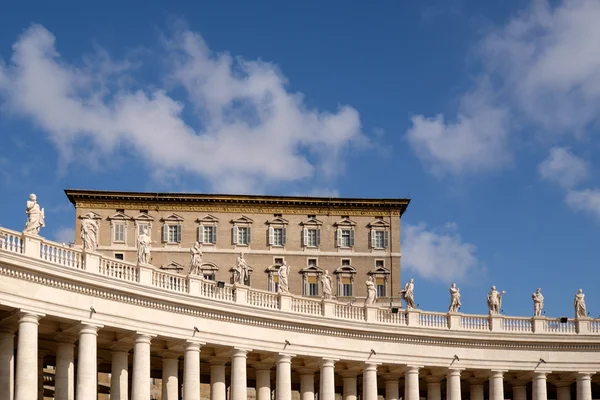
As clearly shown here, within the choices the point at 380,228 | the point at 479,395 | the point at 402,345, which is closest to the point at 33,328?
the point at 402,345

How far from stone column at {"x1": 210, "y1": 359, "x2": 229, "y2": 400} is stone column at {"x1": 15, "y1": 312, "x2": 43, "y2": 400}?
56.1 feet

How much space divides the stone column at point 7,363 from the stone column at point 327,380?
2274cm

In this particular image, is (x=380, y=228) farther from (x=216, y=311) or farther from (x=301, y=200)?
(x=216, y=311)

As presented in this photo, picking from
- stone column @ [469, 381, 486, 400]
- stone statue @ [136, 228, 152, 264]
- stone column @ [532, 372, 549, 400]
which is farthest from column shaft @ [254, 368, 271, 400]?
stone column @ [532, 372, 549, 400]

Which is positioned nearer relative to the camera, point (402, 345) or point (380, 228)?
point (402, 345)

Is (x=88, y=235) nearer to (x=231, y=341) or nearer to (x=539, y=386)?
(x=231, y=341)

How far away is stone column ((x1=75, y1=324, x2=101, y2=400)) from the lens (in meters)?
58.1

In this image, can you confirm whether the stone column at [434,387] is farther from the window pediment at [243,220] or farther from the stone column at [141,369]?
the window pediment at [243,220]

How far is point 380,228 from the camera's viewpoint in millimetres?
134250

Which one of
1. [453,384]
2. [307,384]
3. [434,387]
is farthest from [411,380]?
[307,384]

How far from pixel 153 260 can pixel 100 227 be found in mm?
7419

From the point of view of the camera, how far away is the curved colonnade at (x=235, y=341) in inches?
2238

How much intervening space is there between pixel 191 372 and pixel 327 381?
1177 cm

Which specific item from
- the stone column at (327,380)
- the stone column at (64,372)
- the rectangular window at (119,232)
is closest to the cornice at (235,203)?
the rectangular window at (119,232)
